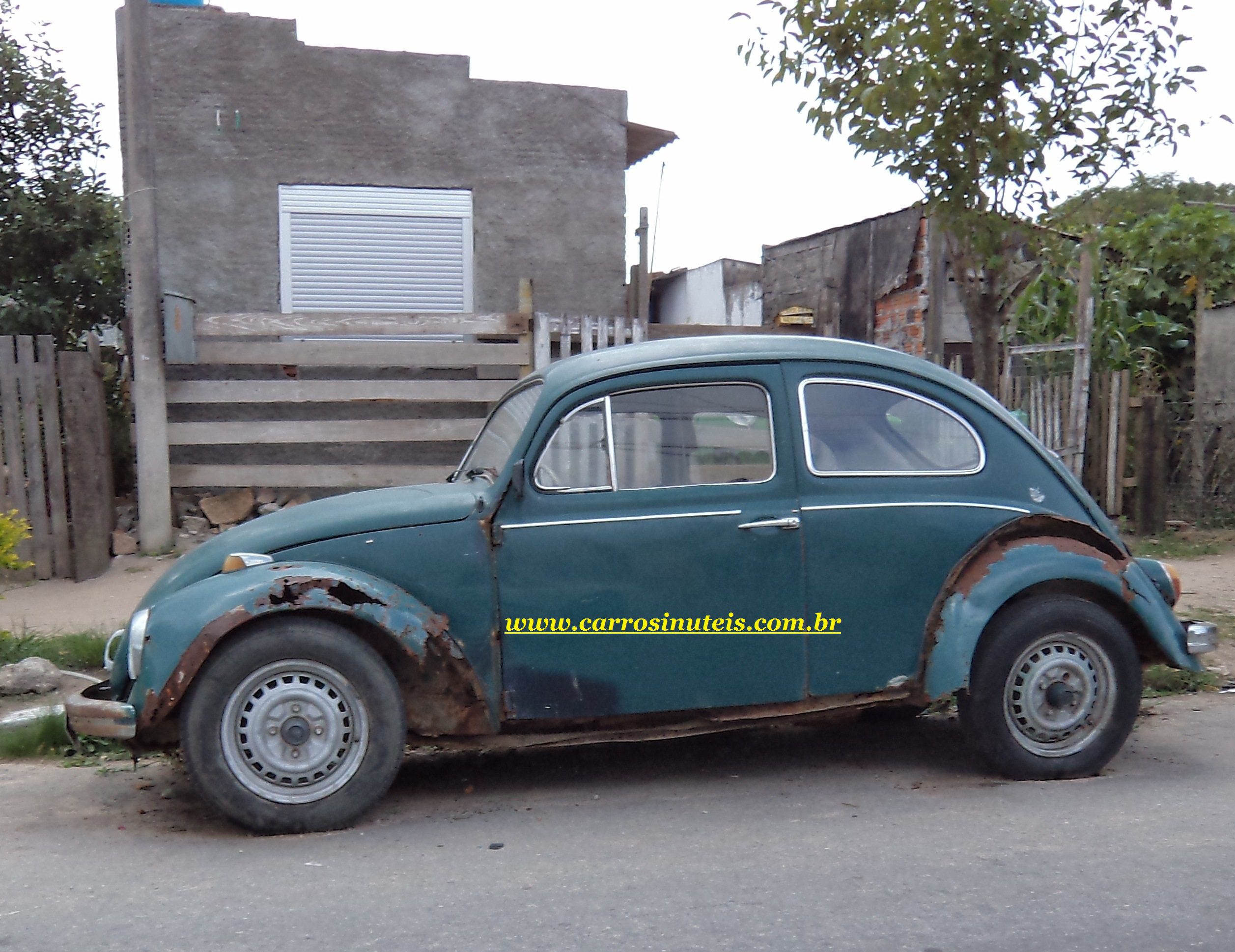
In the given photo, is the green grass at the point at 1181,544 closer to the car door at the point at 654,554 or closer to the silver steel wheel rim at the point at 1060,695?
the silver steel wheel rim at the point at 1060,695

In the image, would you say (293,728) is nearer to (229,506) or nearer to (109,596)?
(109,596)

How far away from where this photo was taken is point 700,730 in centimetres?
453

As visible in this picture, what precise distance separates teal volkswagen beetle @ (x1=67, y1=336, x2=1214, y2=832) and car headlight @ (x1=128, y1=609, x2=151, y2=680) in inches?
0.5

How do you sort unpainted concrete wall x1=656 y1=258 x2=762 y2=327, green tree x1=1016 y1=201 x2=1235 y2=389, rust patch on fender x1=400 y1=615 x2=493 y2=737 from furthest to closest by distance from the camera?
1. unpainted concrete wall x1=656 y1=258 x2=762 y2=327
2. green tree x1=1016 y1=201 x2=1235 y2=389
3. rust patch on fender x1=400 y1=615 x2=493 y2=737

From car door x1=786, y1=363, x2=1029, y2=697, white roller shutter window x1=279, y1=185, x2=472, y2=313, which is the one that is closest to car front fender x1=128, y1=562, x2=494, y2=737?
car door x1=786, y1=363, x2=1029, y2=697

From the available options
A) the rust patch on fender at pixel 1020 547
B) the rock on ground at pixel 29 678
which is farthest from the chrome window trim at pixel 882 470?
the rock on ground at pixel 29 678

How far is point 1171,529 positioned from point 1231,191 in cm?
2923

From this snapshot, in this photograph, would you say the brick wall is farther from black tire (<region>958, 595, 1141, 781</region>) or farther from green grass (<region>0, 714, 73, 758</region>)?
green grass (<region>0, 714, 73, 758</region>)

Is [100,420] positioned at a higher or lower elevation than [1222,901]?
higher

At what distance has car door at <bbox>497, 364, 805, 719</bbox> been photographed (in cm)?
432

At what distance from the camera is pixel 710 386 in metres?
4.61

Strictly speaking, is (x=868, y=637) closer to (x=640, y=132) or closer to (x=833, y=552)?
(x=833, y=552)

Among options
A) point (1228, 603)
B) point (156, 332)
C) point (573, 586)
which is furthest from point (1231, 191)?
point (573, 586)

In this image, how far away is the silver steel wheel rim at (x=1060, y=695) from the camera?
461 cm
